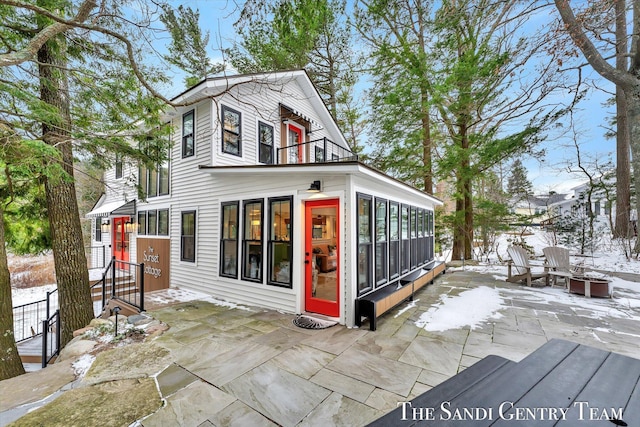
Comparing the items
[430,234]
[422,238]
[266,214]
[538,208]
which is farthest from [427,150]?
[538,208]

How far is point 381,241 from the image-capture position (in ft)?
18.1

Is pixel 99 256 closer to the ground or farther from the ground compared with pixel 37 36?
closer to the ground

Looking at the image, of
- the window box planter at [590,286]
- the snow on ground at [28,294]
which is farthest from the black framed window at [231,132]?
the snow on ground at [28,294]

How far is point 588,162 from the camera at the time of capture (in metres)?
11.0

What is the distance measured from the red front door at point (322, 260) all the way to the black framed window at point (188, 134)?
4.10m

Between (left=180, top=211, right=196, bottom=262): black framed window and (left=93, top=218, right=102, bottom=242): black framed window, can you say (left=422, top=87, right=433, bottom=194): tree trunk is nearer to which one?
(left=180, top=211, right=196, bottom=262): black framed window

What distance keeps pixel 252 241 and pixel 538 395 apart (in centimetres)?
521

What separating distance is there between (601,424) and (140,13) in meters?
6.56

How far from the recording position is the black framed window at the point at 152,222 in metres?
8.50

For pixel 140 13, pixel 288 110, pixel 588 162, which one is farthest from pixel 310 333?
pixel 588 162

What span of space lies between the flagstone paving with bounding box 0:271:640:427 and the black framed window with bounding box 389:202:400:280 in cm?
99

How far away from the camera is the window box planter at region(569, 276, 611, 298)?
18.9 ft

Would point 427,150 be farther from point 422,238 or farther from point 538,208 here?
point 538,208

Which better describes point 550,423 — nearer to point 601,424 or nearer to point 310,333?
point 601,424
